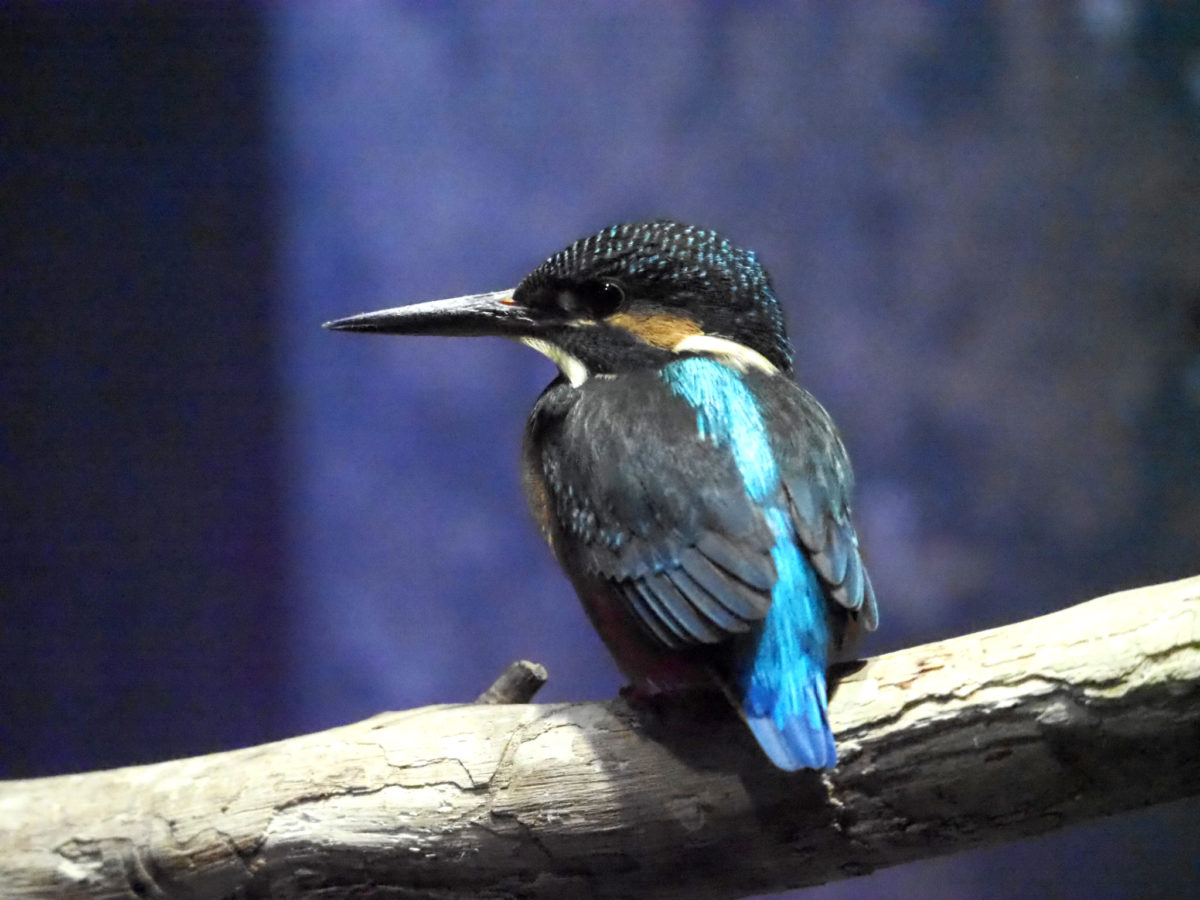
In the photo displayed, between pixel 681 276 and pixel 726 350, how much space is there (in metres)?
0.10

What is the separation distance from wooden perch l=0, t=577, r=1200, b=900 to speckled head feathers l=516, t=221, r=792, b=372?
17.6 inches

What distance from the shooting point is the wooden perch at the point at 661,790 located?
986 mm

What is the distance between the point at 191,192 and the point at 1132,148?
69.9 inches

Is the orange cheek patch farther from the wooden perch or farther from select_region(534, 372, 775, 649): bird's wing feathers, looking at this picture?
the wooden perch

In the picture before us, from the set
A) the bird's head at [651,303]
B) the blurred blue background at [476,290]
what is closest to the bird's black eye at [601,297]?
the bird's head at [651,303]

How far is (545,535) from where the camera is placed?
1.27 meters

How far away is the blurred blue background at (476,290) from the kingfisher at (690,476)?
709 mm

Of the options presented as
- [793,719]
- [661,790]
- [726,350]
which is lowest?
[661,790]

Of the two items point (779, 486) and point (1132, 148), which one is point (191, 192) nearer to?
point (779, 486)

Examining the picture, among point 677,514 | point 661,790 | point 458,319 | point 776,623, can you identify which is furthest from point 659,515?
point 458,319

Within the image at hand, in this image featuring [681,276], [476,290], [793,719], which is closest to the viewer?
[793,719]

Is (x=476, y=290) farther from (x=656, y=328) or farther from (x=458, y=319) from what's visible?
(x=656, y=328)

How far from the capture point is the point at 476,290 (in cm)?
206

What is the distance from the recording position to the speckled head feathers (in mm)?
1297
